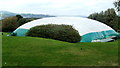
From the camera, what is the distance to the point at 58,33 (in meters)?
11.3

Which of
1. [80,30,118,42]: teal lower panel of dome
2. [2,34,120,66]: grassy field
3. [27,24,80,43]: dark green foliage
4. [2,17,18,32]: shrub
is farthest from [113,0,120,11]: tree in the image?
[2,17,18,32]: shrub

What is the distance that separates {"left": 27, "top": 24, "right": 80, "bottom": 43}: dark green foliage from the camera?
11070 millimetres

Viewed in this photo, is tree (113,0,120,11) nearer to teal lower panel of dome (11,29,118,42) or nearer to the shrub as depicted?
teal lower panel of dome (11,29,118,42)

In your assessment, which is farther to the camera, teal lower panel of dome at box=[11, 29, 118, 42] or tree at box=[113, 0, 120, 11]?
teal lower panel of dome at box=[11, 29, 118, 42]

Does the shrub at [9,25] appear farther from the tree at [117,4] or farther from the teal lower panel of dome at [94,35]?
the tree at [117,4]

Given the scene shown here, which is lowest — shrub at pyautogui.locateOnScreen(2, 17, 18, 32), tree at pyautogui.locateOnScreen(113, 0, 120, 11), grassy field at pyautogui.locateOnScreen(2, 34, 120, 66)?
shrub at pyautogui.locateOnScreen(2, 17, 18, 32)

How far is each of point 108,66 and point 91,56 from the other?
118 cm

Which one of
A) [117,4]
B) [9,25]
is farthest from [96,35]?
[9,25]

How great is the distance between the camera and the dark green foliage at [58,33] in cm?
1107

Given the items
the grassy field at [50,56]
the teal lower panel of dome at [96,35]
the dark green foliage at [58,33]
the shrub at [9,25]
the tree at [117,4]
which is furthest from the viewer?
the shrub at [9,25]

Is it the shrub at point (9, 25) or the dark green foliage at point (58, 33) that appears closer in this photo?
the dark green foliage at point (58, 33)

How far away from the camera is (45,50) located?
698 centimetres

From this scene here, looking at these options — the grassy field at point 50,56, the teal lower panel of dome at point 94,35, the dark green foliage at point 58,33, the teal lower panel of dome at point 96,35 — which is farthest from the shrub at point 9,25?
the grassy field at point 50,56

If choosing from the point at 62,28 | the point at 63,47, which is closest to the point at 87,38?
the point at 62,28
